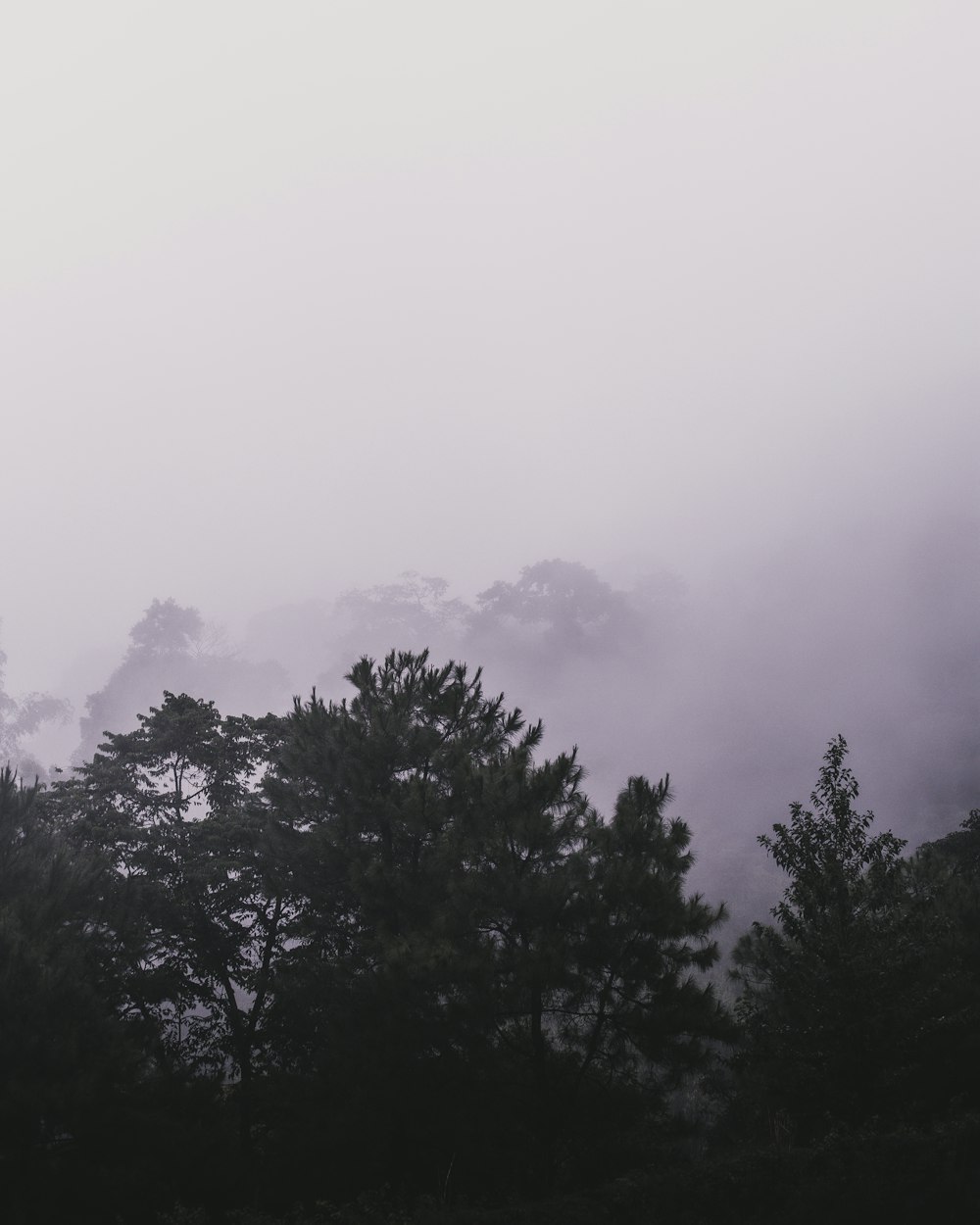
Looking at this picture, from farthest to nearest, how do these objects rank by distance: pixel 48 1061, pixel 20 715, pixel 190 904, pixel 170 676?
pixel 170 676
pixel 20 715
pixel 190 904
pixel 48 1061

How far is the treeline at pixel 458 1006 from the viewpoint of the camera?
1198 centimetres

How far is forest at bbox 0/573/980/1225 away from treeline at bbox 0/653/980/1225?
0.06 metres

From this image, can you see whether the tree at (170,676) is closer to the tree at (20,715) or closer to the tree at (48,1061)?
the tree at (20,715)

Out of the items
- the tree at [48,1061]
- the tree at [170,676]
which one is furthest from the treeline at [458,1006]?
the tree at [170,676]

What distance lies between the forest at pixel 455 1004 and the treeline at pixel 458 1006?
0.06 meters

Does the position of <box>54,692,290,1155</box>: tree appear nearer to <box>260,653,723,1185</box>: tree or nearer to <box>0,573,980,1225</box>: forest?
<box>0,573,980,1225</box>: forest

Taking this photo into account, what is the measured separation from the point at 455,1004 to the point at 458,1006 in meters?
0.08

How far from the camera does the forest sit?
39.3 feet

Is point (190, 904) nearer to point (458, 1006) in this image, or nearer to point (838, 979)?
point (458, 1006)

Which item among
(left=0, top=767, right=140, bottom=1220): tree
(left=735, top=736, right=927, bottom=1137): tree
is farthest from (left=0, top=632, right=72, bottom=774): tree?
(left=735, top=736, right=927, bottom=1137): tree

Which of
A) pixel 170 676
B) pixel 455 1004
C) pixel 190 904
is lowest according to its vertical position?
pixel 455 1004

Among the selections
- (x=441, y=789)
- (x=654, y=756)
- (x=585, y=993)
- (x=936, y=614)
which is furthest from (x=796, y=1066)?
(x=936, y=614)

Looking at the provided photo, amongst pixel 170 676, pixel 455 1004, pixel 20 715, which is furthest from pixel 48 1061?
pixel 170 676

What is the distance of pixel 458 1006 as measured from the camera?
1452 centimetres
